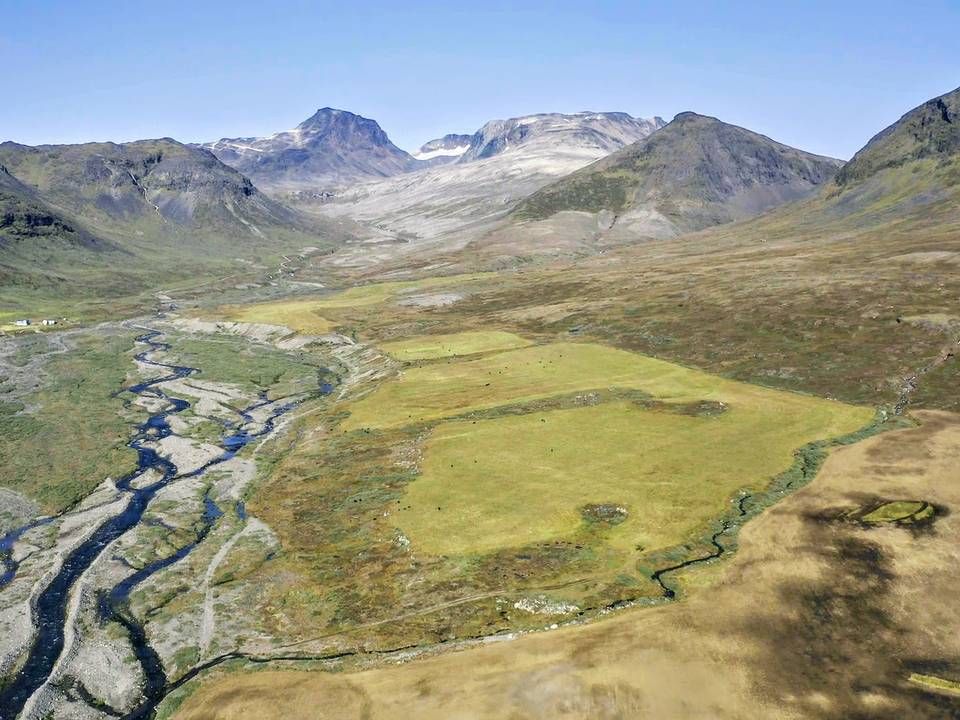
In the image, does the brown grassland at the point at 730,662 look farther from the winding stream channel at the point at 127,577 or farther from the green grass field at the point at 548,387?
the green grass field at the point at 548,387

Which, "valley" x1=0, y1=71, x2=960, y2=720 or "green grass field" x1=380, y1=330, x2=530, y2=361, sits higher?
"green grass field" x1=380, y1=330, x2=530, y2=361

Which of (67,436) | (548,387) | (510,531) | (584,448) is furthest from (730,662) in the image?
(67,436)

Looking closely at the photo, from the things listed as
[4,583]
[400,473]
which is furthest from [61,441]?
[400,473]

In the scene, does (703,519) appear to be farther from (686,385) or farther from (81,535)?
(81,535)

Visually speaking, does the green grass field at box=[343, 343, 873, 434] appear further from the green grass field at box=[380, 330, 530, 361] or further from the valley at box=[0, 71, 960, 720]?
the green grass field at box=[380, 330, 530, 361]

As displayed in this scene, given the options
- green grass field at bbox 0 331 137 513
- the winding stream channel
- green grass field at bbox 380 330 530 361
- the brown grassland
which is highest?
green grass field at bbox 380 330 530 361

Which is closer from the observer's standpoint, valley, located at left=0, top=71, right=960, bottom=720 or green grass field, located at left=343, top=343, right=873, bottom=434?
valley, located at left=0, top=71, right=960, bottom=720

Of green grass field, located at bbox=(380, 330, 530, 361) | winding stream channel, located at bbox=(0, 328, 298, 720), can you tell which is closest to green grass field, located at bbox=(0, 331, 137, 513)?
winding stream channel, located at bbox=(0, 328, 298, 720)

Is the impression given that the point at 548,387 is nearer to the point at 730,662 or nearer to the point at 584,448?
the point at 584,448

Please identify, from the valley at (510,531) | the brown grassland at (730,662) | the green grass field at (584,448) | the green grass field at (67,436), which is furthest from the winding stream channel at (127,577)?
the green grass field at (584,448)
